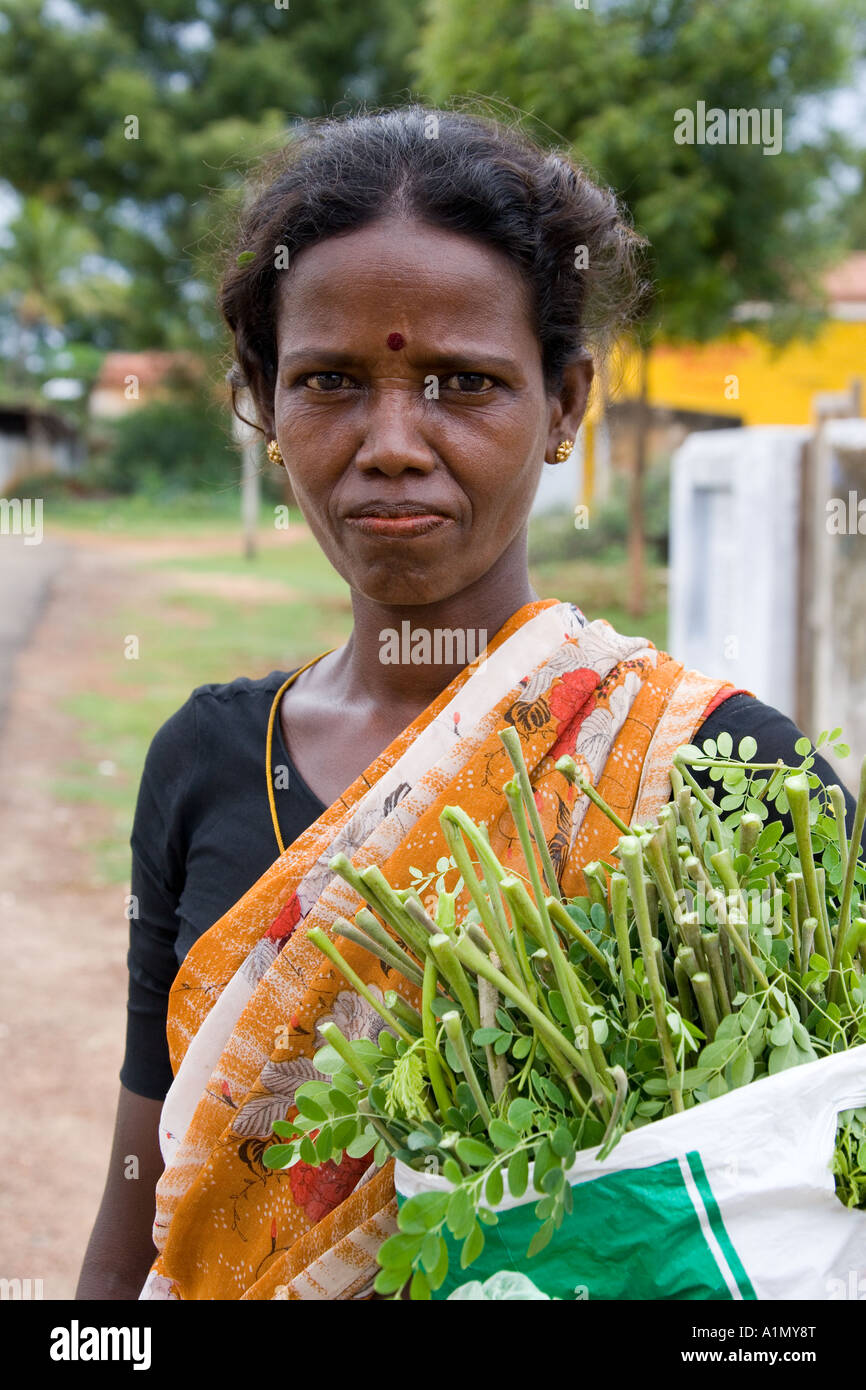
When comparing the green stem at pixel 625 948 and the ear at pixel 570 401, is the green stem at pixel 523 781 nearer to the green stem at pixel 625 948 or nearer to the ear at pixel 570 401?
the green stem at pixel 625 948

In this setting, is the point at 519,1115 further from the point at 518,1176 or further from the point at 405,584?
the point at 405,584

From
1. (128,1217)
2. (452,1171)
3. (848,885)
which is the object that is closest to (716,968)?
(848,885)

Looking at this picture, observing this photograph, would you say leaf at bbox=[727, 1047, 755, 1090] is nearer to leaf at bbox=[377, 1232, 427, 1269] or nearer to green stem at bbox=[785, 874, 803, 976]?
green stem at bbox=[785, 874, 803, 976]

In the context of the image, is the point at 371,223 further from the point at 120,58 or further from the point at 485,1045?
the point at 120,58

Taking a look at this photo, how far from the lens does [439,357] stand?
139 centimetres

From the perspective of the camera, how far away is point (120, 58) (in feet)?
60.7

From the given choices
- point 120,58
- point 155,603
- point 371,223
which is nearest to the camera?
point 371,223

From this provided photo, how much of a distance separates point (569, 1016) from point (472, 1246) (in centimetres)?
17

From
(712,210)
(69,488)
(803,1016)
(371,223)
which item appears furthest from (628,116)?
(69,488)

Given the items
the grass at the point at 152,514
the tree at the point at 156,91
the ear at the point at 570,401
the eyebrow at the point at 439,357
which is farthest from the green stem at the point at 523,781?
the grass at the point at 152,514

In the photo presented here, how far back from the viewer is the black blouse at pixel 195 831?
157 cm

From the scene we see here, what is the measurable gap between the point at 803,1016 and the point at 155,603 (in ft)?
43.0
